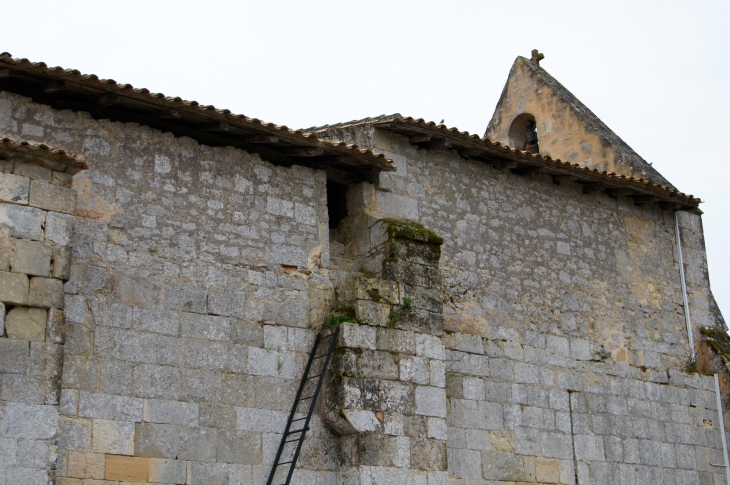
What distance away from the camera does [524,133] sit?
14.8m

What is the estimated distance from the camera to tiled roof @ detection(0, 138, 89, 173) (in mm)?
7480

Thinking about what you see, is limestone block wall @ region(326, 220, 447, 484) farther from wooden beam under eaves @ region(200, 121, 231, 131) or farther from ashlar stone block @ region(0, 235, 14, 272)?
ashlar stone block @ region(0, 235, 14, 272)

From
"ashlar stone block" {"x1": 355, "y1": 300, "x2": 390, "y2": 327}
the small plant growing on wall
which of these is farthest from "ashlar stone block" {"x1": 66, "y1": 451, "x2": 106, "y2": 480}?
"ashlar stone block" {"x1": 355, "y1": 300, "x2": 390, "y2": 327}

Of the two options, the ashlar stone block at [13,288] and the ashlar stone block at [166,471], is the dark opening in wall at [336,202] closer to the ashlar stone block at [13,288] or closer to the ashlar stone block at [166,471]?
the ashlar stone block at [166,471]

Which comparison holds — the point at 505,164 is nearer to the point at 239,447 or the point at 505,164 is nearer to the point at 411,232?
the point at 411,232

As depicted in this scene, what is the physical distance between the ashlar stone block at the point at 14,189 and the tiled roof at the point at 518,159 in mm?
3993

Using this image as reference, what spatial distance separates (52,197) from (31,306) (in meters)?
0.90

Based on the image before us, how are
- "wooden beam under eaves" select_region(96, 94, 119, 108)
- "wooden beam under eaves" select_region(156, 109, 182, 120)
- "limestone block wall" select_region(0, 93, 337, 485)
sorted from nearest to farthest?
"limestone block wall" select_region(0, 93, 337, 485)
"wooden beam under eaves" select_region(96, 94, 119, 108)
"wooden beam under eaves" select_region(156, 109, 182, 120)

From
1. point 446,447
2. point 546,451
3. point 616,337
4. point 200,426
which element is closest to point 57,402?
point 200,426

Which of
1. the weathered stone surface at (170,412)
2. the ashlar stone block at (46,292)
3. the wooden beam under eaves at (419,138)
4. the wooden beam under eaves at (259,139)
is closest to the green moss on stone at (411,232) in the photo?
the wooden beam under eaves at (419,138)

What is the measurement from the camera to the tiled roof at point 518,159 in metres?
10.6

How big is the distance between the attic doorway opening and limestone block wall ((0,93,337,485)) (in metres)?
5.83

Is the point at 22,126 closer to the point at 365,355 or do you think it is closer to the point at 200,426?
the point at 200,426

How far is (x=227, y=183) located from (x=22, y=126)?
1896mm
